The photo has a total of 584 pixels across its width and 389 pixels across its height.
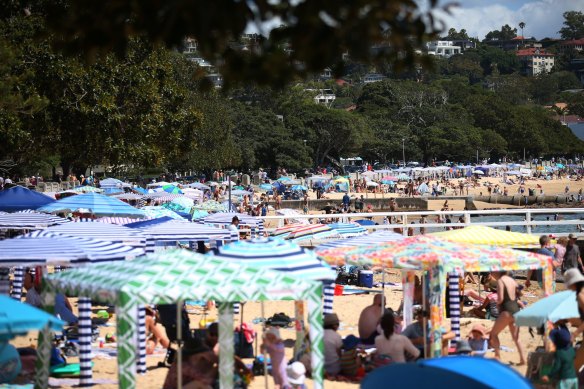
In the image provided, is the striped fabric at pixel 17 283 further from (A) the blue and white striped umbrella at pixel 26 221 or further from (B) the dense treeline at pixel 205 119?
(B) the dense treeline at pixel 205 119

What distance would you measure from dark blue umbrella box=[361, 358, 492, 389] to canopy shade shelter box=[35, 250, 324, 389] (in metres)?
2.50

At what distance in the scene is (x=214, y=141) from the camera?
236ft

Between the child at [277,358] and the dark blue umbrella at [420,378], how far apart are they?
3960 mm

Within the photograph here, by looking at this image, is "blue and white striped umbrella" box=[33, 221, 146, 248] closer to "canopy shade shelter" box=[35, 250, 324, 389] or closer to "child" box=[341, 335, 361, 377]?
"child" box=[341, 335, 361, 377]

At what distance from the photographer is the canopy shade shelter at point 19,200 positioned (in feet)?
75.6

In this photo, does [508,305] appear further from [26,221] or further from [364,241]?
[26,221]

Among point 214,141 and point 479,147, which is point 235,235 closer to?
point 214,141

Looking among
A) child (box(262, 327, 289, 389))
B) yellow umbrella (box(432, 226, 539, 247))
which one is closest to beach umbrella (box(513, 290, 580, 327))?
child (box(262, 327, 289, 389))

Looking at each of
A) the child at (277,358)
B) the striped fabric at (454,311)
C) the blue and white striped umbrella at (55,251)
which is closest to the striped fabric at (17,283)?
the blue and white striped umbrella at (55,251)

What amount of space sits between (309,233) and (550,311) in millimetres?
10532

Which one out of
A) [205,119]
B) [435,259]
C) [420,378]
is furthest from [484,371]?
[205,119]

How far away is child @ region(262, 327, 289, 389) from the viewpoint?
1084 cm

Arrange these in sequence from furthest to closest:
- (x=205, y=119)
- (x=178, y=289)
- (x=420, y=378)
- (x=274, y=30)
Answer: (x=205, y=119)
(x=178, y=289)
(x=420, y=378)
(x=274, y=30)

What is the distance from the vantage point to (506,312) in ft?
43.5
